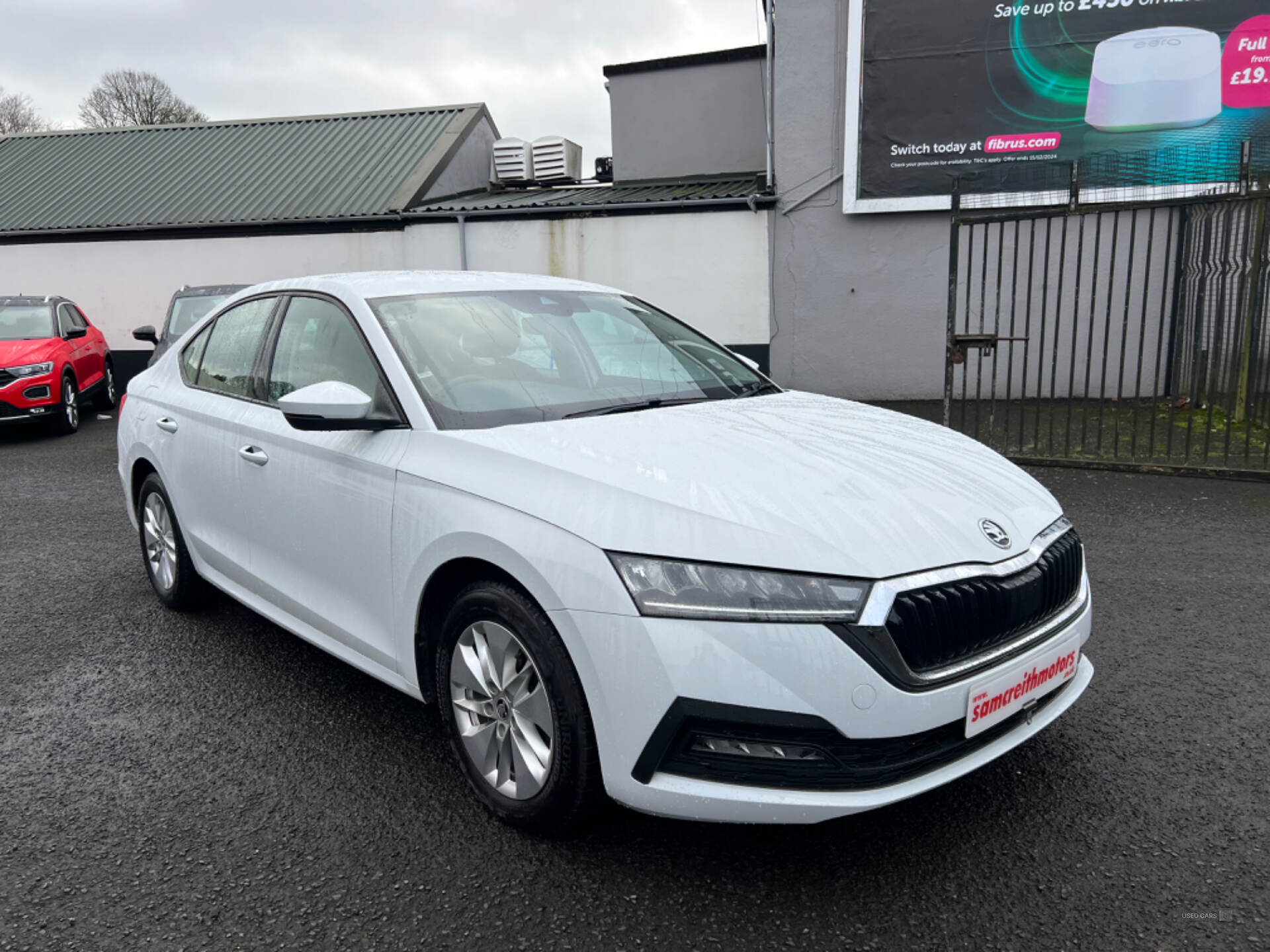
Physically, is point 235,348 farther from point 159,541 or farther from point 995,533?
point 995,533

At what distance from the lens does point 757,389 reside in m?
3.74

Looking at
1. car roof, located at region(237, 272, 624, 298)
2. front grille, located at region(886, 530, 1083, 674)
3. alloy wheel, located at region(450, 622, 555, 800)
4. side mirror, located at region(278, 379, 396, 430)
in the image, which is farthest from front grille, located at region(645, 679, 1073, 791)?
car roof, located at region(237, 272, 624, 298)

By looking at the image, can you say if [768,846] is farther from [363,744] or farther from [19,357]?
[19,357]

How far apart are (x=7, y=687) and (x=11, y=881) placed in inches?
61.0

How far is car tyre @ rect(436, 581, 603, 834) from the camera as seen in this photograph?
7.72 feet

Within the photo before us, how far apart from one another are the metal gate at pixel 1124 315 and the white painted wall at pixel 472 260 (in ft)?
9.25

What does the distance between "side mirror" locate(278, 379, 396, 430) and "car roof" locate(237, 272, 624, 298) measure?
1.84 feet

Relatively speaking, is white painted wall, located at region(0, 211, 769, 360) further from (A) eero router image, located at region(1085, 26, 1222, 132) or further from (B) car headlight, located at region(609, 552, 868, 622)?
(B) car headlight, located at region(609, 552, 868, 622)

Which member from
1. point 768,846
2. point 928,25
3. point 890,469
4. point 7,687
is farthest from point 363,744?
point 928,25

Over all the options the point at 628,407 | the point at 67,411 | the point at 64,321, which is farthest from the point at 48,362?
the point at 628,407

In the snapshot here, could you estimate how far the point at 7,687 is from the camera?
12.3 feet

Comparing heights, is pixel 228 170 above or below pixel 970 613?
above

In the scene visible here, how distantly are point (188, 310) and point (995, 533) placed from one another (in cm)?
1068

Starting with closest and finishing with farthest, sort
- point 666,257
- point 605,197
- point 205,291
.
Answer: point 205,291 < point 666,257 < point 605,197
